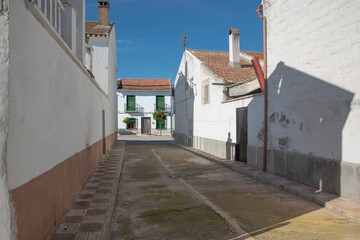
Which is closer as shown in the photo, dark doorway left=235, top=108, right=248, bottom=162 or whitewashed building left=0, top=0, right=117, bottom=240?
whitewashed building left=0, top=0, right=117, bottom=240

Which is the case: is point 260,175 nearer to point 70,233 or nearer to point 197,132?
point 70,233

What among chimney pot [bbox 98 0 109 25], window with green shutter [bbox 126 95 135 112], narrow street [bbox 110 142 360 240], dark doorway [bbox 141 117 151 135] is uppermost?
chimney pot [bbox 98 0 109 25]

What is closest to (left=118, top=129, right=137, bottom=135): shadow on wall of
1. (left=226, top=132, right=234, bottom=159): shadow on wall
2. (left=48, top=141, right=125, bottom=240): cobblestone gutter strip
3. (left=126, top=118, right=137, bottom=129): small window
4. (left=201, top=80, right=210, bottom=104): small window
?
(left=126, top=118, right=137, bottom=129): small window

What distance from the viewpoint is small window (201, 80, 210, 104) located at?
1584 centimetres

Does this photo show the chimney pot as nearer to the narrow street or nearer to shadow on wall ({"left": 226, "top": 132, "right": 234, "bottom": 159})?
shadow on wall ({"left": 226, "top": 132, "right": 234, "bottom": 159})

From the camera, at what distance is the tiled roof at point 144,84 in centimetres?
3864

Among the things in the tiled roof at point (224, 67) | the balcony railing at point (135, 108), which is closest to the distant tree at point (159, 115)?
the balcony railing at point (135, 108)

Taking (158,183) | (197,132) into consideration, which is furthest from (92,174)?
(197,132)

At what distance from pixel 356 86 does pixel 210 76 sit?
375 inches

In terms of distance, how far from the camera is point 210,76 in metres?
15.0

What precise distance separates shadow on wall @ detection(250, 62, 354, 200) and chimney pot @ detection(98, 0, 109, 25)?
13.4m

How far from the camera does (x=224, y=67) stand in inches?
637

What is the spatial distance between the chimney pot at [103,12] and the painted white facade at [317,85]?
12.5m

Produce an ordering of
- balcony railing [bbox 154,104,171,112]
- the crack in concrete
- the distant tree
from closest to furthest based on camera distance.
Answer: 1. the crack in concrete
2. the distant tree
3. balcony railing [bbox 154,104,171,112]
